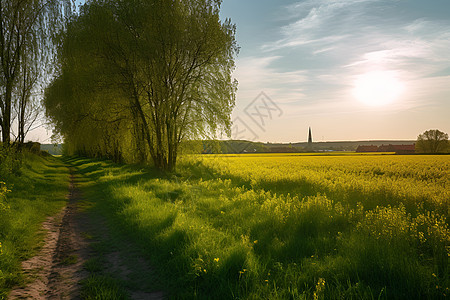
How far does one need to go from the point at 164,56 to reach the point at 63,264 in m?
14.8

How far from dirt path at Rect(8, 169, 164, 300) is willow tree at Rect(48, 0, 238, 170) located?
37.7 feet

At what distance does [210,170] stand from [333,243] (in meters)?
15.3

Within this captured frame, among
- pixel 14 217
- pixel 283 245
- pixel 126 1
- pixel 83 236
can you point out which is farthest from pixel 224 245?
pixel 126 1

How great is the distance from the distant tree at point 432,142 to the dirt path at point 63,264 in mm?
78150

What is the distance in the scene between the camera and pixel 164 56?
56.9 ft

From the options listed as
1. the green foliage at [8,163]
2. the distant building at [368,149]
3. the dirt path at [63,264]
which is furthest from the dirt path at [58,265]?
the distant building at [368,149]

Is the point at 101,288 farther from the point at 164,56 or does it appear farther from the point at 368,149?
the point at 368,149

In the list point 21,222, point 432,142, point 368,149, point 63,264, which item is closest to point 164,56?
point 21,222

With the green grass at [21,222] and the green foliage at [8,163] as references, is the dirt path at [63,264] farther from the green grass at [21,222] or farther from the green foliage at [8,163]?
the green foliage at [8,163]

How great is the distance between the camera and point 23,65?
45.2ft

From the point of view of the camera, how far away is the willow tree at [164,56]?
16984mm

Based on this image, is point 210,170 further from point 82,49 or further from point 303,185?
point 82,49

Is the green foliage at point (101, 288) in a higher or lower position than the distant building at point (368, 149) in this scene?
lower

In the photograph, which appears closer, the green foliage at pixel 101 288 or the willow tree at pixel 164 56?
the green foliage at pixel 101 288
